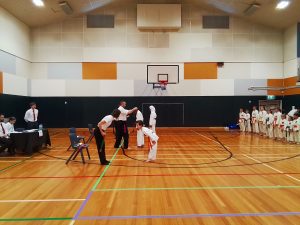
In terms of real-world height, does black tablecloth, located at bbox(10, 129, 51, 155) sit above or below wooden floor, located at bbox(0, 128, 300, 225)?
above

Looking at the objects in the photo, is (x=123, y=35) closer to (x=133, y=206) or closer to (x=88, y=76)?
(x=88, y=76)

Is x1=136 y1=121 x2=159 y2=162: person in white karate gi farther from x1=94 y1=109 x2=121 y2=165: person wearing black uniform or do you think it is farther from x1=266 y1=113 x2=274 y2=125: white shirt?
x1=266 y1=113 x2=274 y2=125: white shirt

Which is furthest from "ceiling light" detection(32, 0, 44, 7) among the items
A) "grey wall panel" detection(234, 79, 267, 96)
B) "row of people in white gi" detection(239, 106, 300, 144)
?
"row of people in white gi" detection(239, 106, 300, 144)

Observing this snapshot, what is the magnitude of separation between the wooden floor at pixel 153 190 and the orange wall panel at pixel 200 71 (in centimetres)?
1151

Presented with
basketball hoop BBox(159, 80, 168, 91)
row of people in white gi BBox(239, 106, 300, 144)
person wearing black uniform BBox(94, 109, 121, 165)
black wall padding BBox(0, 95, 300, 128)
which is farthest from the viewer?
black wall padding BBox(0, 95, 300, 128)

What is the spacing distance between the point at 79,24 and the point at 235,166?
53.1 feet

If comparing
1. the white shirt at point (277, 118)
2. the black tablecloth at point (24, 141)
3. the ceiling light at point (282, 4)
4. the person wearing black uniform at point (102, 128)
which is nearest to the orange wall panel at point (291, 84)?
the ceiling light at point (282, 4)

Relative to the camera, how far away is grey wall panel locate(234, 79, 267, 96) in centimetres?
2097

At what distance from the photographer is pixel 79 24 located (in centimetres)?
2061

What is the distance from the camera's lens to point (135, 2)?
2050 cm

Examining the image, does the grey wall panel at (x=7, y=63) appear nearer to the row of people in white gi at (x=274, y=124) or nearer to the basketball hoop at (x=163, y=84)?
the basketball hoop at (x=163, y=84)

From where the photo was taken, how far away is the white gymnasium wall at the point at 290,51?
1914 centimetres

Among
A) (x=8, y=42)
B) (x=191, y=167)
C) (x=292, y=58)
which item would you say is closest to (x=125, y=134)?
(x=191, y=167)

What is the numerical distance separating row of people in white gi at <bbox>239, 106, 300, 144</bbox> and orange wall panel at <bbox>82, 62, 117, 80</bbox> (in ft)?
30.0
